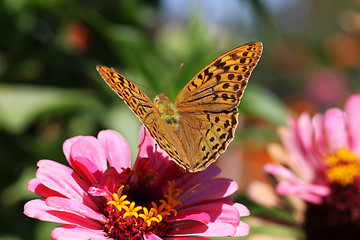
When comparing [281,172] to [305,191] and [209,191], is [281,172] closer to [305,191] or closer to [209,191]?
[305,191]

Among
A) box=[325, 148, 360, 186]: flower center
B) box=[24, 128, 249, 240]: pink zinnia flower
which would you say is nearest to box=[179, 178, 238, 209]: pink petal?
box=[24, 128, 249, 240]: pink zinnia flower

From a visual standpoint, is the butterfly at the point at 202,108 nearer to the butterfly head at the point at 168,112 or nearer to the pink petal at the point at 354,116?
the butterfly head at the point at 168,112

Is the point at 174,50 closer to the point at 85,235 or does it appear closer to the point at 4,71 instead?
the point at 4,71

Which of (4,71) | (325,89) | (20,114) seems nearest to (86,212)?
(20,114)

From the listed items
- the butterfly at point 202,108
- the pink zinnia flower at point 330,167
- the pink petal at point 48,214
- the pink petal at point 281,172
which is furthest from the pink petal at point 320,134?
the pink petal at point 48,214

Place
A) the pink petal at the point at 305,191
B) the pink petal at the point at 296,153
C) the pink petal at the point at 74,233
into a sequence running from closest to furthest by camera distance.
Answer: the pink petal at the point at 74,233 → the pink petal at the point at 305,191 → the pink petal at the point at 296,153

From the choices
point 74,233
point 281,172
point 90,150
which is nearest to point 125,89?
point 90,150
